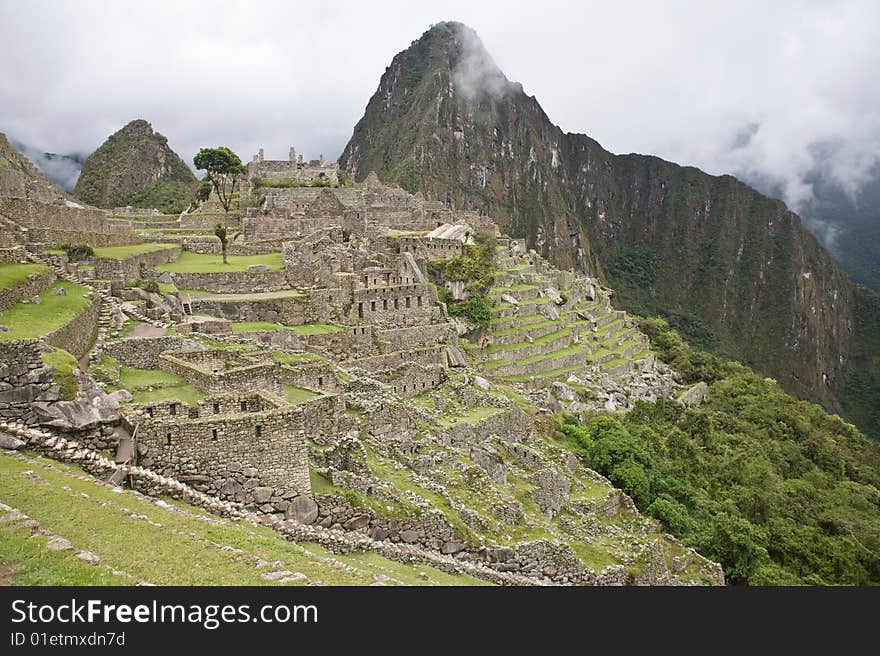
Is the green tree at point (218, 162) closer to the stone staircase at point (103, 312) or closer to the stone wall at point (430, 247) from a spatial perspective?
the stone wall at point (430, 247)

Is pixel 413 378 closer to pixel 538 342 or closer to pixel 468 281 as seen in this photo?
pixel 468 281

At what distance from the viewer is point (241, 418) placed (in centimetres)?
1013

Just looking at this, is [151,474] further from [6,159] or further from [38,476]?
[6,159]

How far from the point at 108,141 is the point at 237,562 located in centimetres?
9489

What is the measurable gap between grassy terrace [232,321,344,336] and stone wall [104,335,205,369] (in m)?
6.38

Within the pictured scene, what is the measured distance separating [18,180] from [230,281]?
50.1ft

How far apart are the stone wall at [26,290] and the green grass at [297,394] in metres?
7.44

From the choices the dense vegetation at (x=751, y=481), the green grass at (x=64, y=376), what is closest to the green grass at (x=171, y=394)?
the green grass at (x=64, y=376)

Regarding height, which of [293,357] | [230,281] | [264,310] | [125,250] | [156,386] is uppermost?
[125,250]

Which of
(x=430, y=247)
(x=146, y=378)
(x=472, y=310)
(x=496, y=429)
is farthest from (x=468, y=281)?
(x=146, y=378)

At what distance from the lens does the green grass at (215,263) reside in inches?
1084

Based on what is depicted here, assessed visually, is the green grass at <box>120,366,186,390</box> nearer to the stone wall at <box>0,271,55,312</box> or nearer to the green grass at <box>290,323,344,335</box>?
the stone wall at <box>0,271,55,312</box>

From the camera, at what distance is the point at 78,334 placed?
48.8ft

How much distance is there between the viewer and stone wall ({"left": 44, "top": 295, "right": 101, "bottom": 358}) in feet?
43.7
